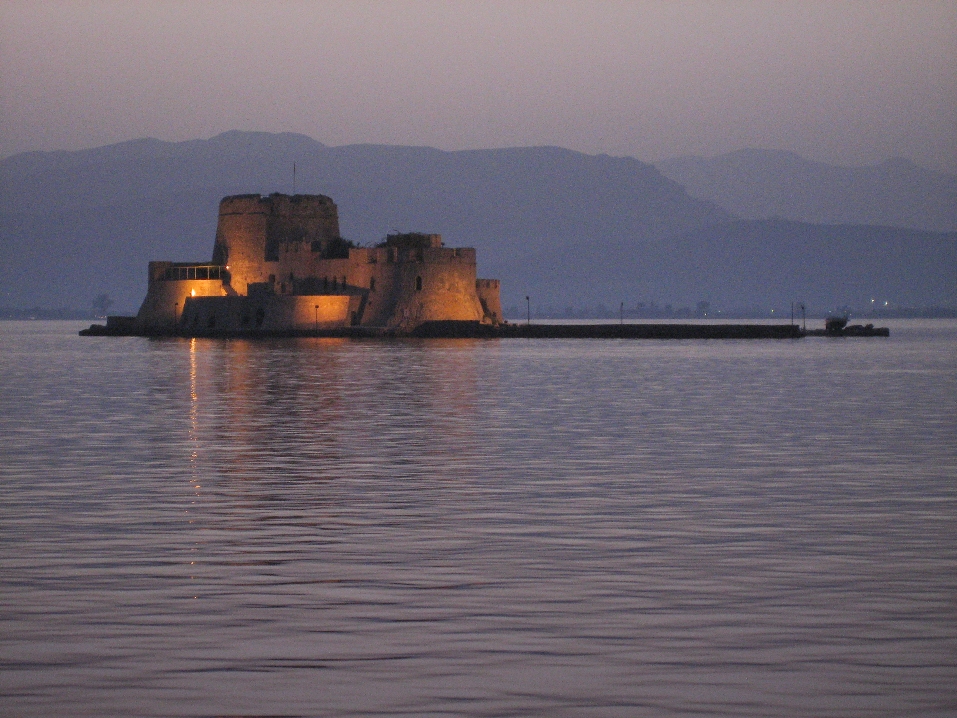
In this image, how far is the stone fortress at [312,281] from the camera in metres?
92.9

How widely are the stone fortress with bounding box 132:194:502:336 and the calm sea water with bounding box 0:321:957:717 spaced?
6384 centimetres

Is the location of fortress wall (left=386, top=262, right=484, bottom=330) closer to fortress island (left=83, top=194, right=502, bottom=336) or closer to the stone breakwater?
fortress island (left=83, top=194, right=502, bottom=336)

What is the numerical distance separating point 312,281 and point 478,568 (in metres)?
84.0

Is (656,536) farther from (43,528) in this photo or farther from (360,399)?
(360,399)

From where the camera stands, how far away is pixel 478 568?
1226 centimetres

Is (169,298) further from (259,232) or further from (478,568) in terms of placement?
(478,568)

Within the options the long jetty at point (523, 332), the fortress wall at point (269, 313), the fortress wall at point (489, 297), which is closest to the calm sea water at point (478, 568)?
the long jetty at point (523, 332)

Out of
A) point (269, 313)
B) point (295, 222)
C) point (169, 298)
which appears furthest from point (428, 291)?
point (169, 298)

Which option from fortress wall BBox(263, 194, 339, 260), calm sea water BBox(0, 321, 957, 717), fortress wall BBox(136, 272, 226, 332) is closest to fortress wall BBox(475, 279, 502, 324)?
fortress wall BBox(263, 194, 339, 260)

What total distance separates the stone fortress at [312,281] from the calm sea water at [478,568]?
63.8 meters

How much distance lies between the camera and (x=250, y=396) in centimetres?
3794

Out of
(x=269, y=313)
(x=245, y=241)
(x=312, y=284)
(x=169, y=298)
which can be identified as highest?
(x=245, y=241)

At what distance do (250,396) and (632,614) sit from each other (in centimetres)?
2823

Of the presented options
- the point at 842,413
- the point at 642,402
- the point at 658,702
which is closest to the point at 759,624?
the point at 658,702
